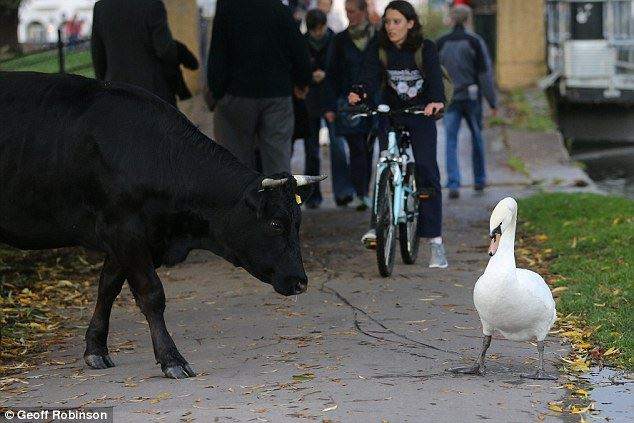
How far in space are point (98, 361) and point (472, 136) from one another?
8.25 meters

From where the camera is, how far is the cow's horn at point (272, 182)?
7.24m

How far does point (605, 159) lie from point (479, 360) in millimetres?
13108

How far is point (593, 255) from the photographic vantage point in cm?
1077

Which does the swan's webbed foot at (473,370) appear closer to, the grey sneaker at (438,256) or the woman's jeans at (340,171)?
the grey sneaker at (438,256)

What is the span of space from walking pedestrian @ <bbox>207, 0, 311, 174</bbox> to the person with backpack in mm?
910

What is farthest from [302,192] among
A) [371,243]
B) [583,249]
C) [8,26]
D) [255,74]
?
[8,26]

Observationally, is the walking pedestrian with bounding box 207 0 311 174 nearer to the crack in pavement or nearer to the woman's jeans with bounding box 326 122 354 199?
the crack in pavement

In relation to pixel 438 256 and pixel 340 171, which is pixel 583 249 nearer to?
pixel 438 256

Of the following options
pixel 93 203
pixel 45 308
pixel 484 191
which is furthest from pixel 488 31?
pixel 93 203

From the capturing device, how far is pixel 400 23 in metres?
10.3

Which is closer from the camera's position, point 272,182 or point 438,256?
point 272,182

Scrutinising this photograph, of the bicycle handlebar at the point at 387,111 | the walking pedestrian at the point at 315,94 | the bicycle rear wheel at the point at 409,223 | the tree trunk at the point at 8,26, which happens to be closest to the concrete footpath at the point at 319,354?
the bicycle rear wheel at the point at 409,223

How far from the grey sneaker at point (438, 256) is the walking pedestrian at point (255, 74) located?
1435 mm

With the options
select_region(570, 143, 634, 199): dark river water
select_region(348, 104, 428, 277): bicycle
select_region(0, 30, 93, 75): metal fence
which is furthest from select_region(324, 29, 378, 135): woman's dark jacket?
select_region(570, 143, 634, 199): dark river water
